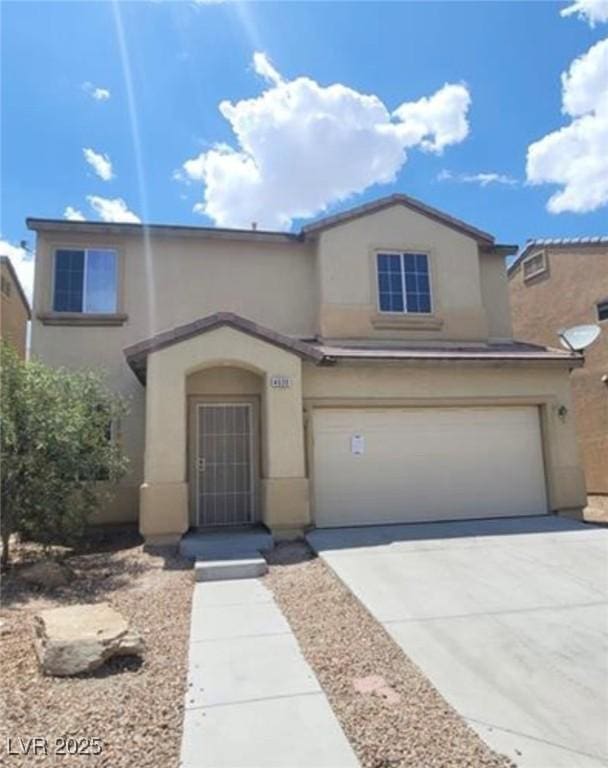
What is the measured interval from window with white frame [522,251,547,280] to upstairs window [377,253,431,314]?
8318 mm

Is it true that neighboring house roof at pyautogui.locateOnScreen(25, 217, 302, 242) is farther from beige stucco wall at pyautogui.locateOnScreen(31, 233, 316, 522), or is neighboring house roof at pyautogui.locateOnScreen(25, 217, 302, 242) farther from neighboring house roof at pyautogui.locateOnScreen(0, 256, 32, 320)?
neighboring house roof at pyautogui.locateOnScreen(0, 256, 32, 320)

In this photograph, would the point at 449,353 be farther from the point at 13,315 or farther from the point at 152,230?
the point at 13,315

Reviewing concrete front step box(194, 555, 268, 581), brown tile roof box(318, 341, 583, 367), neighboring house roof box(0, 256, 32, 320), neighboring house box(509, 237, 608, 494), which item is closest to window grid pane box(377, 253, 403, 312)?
brown tile roof box(318, 341, 583, 367)

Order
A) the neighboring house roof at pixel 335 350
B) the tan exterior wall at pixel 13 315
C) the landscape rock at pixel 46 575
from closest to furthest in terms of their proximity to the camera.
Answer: the landscape rock at pixel 46 575 → the neighboring house roof at pixel 335 350 → the tan exterior wall at pixel 13 315

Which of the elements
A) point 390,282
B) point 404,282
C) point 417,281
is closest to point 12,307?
point 390,282

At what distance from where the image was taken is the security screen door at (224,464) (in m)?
12.3

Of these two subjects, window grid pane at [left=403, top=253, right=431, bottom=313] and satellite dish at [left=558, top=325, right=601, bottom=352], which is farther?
window grid pane at [left=403, top=253, right=431, bottom=313]

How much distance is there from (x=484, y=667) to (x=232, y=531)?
22.6 ft

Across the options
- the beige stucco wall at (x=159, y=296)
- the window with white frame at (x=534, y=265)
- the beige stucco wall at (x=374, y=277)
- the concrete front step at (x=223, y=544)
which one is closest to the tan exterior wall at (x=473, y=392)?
the beige stucco wall at (x=374, y=277)

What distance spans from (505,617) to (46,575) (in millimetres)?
6851

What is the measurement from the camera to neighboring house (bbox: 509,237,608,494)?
742 inches

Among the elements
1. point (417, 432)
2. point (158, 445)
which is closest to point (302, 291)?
point (417, 432)

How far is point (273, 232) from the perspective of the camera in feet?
50.0

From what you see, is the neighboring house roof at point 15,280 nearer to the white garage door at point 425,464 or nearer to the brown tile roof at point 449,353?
the brown tile roof at point 449,353
